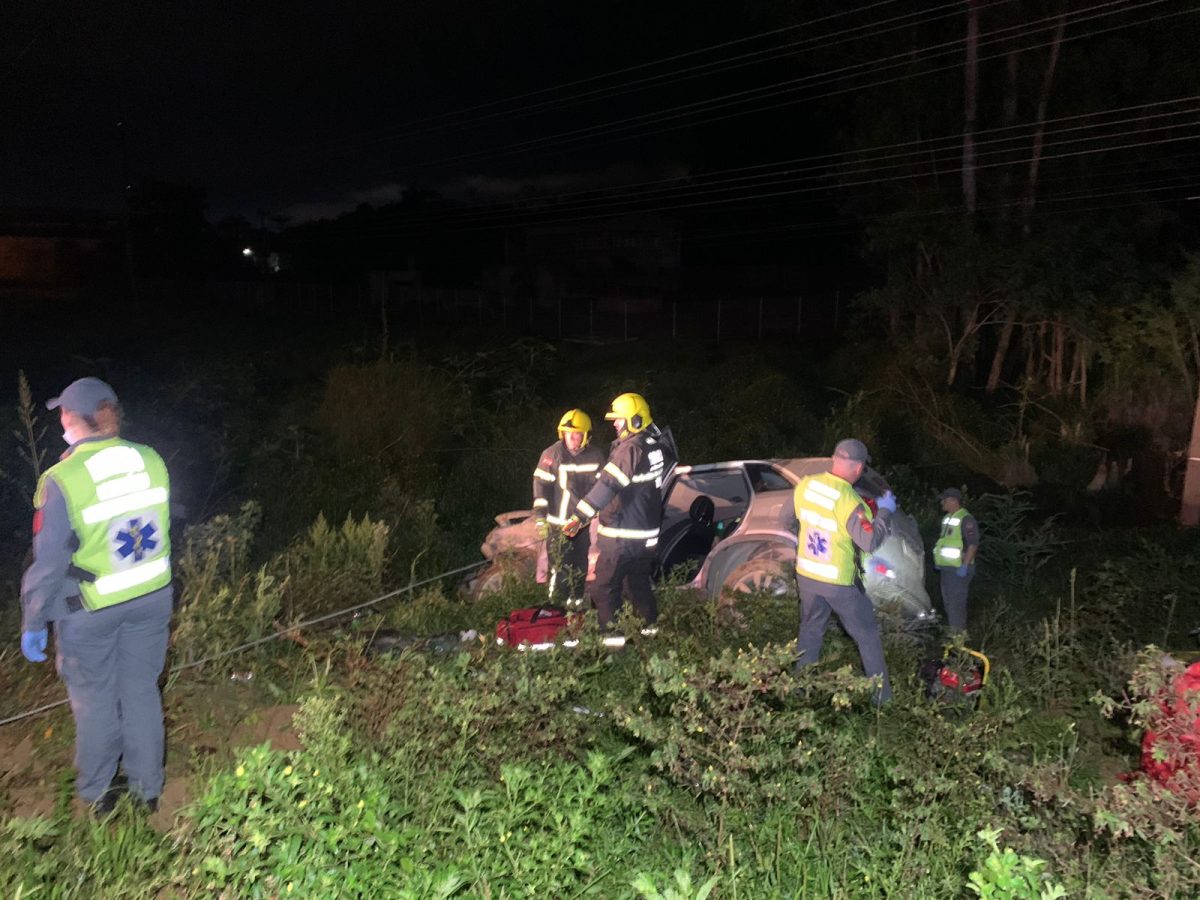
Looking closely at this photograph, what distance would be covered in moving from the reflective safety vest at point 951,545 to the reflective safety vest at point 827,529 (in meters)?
2.41

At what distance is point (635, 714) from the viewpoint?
166 inches

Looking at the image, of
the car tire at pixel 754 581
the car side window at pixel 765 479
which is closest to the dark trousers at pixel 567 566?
the car tire at pixel 754 581

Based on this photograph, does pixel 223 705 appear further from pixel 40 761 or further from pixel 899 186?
pixel 899 186

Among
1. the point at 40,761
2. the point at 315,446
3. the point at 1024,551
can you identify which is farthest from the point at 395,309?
the point at 40,761

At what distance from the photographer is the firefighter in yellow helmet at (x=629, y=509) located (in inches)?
251

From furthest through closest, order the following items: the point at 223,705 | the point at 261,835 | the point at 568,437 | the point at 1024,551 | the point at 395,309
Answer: the point at 395,309
the point at 1024,551
the point at 568,437
the point at 223,705
the point at 261,835

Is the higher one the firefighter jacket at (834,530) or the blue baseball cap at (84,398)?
the blue baseball cap at (84,398)

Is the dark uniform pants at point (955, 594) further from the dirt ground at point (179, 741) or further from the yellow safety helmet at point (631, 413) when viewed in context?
the dirt ground at point (179, 741)

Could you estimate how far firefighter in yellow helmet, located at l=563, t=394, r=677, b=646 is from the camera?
251 inches

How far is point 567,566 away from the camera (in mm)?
6793

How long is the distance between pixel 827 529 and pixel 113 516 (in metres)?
3.66

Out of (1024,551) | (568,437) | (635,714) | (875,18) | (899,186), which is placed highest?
(875,18)

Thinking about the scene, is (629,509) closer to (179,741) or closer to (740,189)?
(179,741)

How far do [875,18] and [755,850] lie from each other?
1969 centimetres
